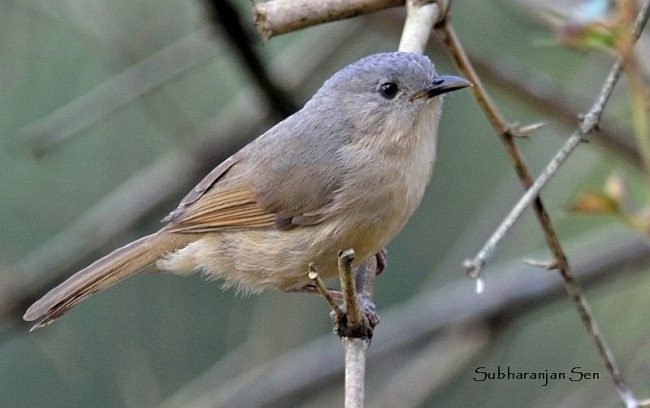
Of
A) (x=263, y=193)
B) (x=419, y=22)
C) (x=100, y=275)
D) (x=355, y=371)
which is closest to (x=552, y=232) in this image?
(x=355, y=371)

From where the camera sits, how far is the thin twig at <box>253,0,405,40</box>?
288cm

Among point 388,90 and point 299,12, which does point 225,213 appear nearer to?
point 388,90

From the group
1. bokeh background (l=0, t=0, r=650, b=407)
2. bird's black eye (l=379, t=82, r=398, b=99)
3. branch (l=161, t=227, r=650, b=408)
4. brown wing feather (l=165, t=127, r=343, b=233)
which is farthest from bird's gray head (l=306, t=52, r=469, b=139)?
branch (l=161, t=227, r=650, b=408)

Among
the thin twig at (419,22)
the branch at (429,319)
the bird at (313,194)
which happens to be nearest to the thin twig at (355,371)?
the bird at (313,194)

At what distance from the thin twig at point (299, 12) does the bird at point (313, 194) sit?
24cm

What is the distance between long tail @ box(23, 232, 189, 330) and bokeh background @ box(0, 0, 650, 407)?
830 mm

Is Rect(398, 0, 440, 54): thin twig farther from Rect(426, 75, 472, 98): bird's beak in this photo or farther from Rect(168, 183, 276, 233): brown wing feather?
Rect(168, 183, 276, 233): brown wing feather

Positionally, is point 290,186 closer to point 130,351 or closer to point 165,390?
point 130,351

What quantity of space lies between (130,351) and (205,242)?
138cm

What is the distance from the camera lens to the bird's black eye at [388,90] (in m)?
3.41

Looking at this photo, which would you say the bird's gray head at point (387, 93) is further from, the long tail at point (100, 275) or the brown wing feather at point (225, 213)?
the long tail at point (100, 275)

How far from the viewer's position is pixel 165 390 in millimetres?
5219

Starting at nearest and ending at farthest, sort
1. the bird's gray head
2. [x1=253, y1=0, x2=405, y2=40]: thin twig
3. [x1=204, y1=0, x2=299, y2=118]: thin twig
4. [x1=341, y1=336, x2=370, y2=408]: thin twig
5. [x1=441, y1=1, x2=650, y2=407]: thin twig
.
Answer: [x1=341, y1=336, x2=370, y2=408]: thin twig < [x1=441, y1=1, x2=650, y2=407]: thin twig < [x1=253, y1=0, x2=405, y2=40]: thin twig < the bird's gray head < [x1=204, y1=0, x2=299, y2=118]: thin twig

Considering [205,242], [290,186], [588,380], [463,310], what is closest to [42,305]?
[205,242]
